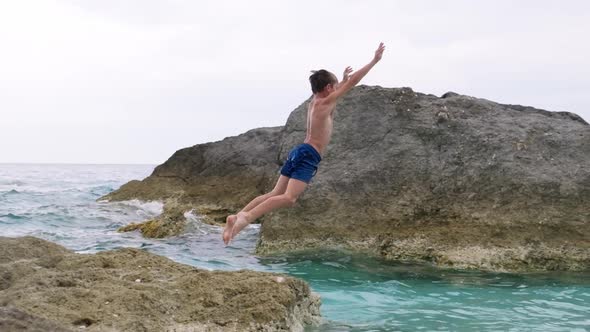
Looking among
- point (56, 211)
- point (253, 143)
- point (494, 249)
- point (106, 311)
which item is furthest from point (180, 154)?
point (106, 311)

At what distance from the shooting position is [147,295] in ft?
16.6

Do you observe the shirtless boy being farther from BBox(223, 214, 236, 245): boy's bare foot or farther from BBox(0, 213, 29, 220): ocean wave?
BBox(0, 213, 29, 220): ocean wave

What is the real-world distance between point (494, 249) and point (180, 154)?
37.0 feet

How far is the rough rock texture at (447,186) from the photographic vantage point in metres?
9.52

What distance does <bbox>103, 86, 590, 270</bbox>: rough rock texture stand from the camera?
9.52 metres

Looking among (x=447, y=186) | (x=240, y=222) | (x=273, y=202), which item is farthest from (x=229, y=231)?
(x=447, y=186)

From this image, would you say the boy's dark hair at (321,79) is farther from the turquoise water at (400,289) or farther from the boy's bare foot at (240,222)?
the turquoise water at (400,289)

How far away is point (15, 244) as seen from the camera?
6.75m

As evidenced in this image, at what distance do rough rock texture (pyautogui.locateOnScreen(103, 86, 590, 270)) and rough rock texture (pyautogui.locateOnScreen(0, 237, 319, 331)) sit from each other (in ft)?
13.9

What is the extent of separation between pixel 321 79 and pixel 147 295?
302 centimetres

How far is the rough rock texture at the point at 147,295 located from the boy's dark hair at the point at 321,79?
7.21 feet

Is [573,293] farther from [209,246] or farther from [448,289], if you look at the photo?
[209,246]

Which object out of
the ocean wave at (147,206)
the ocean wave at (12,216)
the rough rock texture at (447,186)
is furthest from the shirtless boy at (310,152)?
the ocean wave at (12,216)

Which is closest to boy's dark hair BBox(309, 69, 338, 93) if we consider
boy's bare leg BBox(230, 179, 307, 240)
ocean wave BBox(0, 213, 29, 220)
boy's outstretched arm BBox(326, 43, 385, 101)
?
boy's outstretched arm BBox(326, 43, 385, 101)
